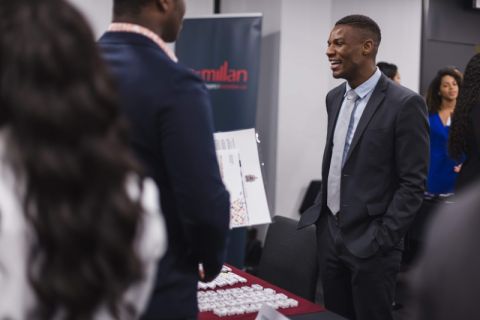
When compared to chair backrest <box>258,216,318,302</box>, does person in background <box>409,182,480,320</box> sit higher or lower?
higher

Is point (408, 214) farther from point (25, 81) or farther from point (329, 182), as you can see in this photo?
point (25, 81)

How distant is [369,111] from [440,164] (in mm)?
2303

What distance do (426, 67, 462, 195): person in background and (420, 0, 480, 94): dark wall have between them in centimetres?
120

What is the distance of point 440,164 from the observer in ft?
15.0

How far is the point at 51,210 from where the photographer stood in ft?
2.40

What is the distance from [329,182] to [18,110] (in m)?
2.02

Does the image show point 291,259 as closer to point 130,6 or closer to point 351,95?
point 351,95

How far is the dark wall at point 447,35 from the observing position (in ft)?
19.8

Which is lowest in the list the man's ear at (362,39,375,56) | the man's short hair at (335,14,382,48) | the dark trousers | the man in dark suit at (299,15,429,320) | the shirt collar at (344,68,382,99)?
the dark trousers

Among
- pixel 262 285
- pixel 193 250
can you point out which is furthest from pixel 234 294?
pixel 193 250

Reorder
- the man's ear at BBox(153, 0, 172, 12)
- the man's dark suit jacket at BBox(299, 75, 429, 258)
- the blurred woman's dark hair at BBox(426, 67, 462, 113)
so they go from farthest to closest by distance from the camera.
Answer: the blurred woman's dark hair at BBox(426, 67, 462, 113) → the man's dark suit jacket at BBox(299, 75, 429, 258) → the man's ear at BBox(153, 0, 172, 12)

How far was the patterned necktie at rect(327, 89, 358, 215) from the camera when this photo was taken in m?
2.58

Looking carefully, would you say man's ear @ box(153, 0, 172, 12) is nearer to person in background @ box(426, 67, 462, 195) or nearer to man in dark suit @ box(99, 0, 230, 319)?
man in dark suit @ box(99, 0, 230, 319)

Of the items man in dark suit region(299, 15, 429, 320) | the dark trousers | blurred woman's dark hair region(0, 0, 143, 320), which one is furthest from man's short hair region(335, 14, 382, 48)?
blurred woman's dark hair region(0, 0, 143, 320)
